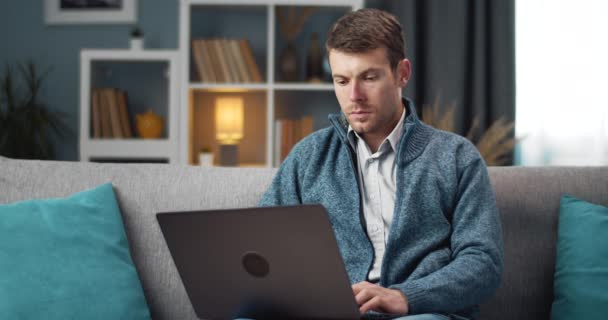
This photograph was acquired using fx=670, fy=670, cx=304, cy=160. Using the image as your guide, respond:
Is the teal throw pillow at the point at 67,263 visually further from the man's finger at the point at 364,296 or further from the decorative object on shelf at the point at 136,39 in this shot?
the decorative object on shelf at the point at 136,39

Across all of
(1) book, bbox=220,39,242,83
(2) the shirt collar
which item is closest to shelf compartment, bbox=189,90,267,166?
(1) book, bbox=220,39,242,83

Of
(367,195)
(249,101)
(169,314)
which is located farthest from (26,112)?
(367,195)

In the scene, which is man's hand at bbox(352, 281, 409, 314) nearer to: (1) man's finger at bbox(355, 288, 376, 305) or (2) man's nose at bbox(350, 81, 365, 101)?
(1) man's finger at bbox(355, 288, 376, 305)

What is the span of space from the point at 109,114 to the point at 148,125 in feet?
0.67

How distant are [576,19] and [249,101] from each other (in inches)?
67.3

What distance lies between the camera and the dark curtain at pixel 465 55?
11.4 feet

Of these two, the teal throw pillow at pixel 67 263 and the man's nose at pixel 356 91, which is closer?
the teal throw pillow at pixel 67 263

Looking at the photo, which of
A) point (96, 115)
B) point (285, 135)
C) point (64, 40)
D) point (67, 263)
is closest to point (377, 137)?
point (67, 263)

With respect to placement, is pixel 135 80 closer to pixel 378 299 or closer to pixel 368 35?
pixel 368 35

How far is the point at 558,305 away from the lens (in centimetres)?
154

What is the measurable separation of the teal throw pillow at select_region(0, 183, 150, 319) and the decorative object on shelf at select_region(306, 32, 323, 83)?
192cm

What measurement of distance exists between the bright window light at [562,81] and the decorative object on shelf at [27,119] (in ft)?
8.15

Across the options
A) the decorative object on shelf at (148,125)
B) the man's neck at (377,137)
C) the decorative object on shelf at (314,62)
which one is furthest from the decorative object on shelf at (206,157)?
the man's neck at (377,137)

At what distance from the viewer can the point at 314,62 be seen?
3.38 m
